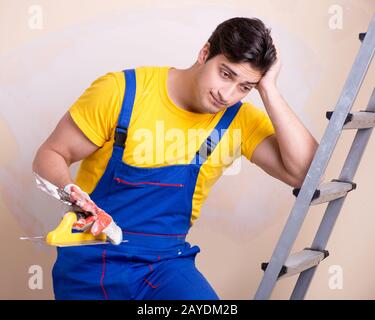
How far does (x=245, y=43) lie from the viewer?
1888mm

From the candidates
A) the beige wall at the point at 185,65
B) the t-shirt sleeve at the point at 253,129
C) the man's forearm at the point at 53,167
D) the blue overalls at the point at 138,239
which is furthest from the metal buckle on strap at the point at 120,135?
the beige wall at the point at 185,65

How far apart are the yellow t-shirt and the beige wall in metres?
0.67

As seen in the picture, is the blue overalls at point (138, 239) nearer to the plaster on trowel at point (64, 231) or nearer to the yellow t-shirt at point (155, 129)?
the yellow t-shirt at point (155, 129)

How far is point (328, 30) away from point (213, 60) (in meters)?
0.97

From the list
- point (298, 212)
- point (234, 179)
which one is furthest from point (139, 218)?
point (234, 179)

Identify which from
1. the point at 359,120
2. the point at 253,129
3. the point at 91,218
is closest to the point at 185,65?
the point at 253,129

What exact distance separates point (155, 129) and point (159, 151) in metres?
0.07

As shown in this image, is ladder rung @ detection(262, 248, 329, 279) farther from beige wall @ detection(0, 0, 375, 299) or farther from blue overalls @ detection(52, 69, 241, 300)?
beige wall @ detection(0, 0, 375, 299)

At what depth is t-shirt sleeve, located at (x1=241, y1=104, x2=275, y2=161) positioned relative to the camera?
210 centimetres

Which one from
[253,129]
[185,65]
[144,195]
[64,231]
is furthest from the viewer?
[185,65]

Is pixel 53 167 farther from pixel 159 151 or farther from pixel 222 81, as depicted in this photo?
pixel 222 81

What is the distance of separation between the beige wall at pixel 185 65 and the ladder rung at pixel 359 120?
65 centimetres

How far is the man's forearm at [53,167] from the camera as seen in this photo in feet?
6.16

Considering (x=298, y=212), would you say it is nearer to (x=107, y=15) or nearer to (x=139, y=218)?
(x=139, y=218)
